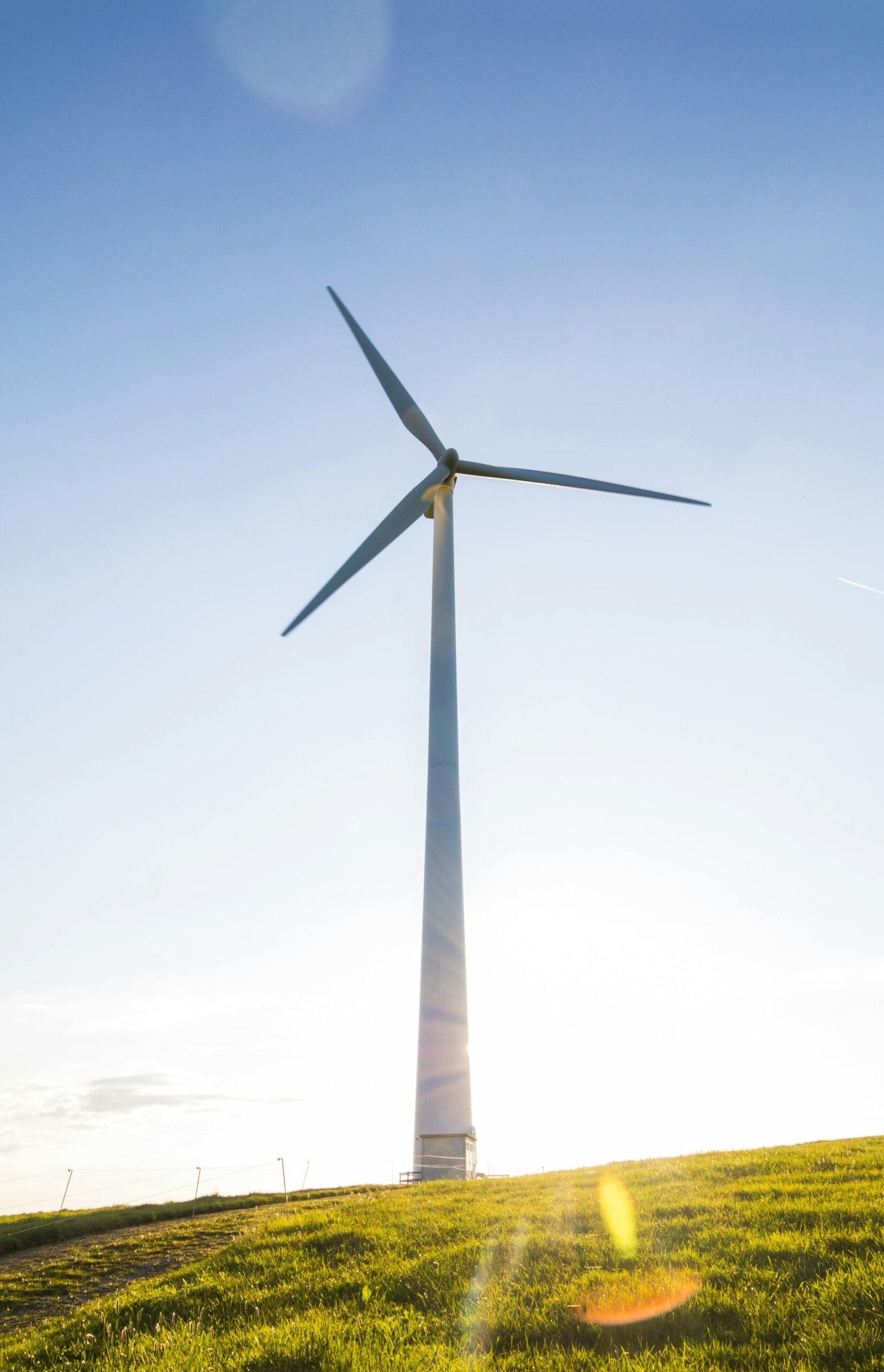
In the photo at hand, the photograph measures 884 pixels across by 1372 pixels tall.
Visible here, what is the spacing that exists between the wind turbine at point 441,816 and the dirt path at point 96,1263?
9073 mm

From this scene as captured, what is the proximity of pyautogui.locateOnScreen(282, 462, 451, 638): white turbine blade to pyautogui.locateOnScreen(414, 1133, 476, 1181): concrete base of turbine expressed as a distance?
832 inches

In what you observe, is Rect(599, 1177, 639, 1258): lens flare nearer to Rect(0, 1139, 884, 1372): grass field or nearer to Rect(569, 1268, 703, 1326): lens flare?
Rect(0, 1139, 884, 1372): grass field

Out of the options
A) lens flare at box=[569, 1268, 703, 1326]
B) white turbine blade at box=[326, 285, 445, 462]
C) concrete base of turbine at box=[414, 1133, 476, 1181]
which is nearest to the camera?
lens flare at box=[569, 1268, 703, 1326]

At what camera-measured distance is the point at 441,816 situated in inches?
1336

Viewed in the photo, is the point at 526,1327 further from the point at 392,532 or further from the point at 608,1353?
the point at 392,532

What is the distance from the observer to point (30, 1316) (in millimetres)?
11898

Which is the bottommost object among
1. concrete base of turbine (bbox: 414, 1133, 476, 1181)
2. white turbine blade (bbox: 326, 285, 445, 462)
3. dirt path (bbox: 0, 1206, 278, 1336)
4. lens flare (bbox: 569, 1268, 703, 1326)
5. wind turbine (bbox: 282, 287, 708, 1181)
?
lens flare (bbox: 569, 1268, 703, 1326)

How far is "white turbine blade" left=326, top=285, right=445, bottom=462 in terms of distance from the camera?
153 feet

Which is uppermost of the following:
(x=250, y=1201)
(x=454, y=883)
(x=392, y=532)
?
(x=392, y=532)

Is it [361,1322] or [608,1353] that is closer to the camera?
[608,1353]

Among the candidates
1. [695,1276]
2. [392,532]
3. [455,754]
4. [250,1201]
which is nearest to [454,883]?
[455,754]

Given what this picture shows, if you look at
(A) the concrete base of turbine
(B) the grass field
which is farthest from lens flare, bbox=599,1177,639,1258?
(A) the concrete base of turbine

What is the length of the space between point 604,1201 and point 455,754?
2334 centimetres

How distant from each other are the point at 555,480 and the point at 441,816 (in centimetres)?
2010
